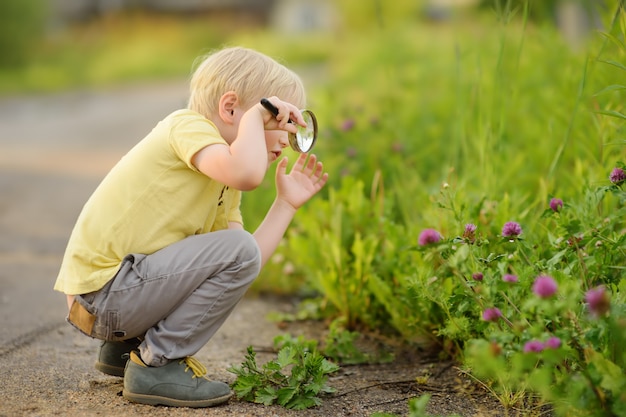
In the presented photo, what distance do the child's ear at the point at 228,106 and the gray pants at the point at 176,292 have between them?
0.32 metres

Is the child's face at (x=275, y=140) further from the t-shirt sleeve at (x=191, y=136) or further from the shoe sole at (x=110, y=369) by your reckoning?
the shoe sole at (x=110, y=369)

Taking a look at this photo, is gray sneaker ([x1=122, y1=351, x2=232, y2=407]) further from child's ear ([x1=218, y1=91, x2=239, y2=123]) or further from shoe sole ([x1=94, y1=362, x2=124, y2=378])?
child's ear ([x1=218, y1=91, x2=239, y2=123])

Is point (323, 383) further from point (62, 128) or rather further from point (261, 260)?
point (62, 128)

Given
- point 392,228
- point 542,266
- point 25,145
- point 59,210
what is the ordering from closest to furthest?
point 542,266 < point 392,228 < point 59,210 < point 25,145

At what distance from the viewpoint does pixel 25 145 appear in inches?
350

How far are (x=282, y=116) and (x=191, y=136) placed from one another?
0.25 metres

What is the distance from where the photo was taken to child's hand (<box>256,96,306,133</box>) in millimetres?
2150

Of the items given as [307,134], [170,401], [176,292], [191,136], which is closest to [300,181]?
[307,134]

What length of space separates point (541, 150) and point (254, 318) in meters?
1.54

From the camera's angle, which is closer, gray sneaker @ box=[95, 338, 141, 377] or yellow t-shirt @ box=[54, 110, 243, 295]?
yellow t-shirt @ box=[54, 110, 243, 295]

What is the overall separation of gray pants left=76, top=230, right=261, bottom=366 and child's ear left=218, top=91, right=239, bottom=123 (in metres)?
0.32

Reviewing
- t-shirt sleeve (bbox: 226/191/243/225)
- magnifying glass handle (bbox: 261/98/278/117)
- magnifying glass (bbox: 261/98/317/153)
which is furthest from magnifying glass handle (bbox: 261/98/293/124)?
t-shirt sleeve (bbox: 226/191/243/225)

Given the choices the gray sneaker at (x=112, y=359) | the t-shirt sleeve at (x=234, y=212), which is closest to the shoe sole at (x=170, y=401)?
the gray sneaker at (x=112, y=359)

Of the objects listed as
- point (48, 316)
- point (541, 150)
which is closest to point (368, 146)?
point (541, 150)
